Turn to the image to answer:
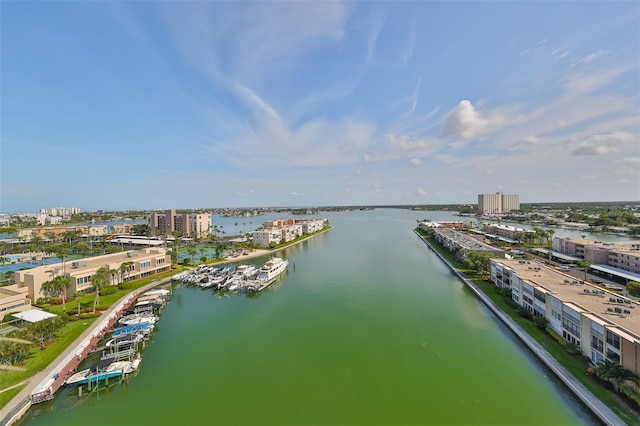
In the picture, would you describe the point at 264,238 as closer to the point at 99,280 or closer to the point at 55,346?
the point at 99,280

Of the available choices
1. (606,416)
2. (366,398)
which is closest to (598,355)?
(606,416)

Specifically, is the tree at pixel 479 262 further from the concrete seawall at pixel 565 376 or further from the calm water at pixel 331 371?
the concrete seawall at pixel 565 376

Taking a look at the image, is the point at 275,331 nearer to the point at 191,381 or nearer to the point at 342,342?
the point at 342,342

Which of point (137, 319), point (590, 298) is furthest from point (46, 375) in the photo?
point (590, 298)

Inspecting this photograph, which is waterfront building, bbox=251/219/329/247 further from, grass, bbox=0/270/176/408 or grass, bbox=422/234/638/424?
grass, bbox=422/234/638/424

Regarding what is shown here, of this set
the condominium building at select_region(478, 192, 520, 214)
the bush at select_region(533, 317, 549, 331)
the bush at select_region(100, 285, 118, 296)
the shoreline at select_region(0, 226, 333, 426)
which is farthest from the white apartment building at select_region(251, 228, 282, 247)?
the condominium building at select_region(478, 192, 520, 214)

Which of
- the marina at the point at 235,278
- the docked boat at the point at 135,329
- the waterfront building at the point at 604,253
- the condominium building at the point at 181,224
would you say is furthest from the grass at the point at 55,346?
the condominium building at the point at 181,224
